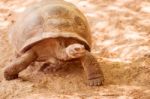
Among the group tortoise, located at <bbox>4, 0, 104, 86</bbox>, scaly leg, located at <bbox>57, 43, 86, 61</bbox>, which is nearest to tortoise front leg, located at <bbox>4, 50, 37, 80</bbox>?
tortoise, located at <bbox>4, 0, 104, 86</bbox>

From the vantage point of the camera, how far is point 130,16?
19.4ft

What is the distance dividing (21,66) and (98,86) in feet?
2.25

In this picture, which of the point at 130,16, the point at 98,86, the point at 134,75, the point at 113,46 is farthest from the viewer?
the point at 130,16

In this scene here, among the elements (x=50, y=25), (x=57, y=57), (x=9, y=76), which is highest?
(x=50, y=25)

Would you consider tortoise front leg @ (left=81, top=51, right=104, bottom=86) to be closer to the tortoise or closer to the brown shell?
the tortoise

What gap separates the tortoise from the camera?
3631 mm

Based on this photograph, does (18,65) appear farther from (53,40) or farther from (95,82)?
(95,82)

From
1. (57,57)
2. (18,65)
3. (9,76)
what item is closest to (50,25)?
(57,57)

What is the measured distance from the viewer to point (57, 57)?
3.75 metres

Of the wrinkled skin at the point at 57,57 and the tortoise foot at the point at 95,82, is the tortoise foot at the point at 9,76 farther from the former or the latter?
the tortoise foot at the point at 95,82

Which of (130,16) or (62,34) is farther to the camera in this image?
(130,16)

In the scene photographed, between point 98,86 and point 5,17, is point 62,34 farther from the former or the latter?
point 5,17

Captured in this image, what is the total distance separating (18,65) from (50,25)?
1.44ft

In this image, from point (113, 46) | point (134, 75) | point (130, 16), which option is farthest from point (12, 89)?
point (130, 16)
